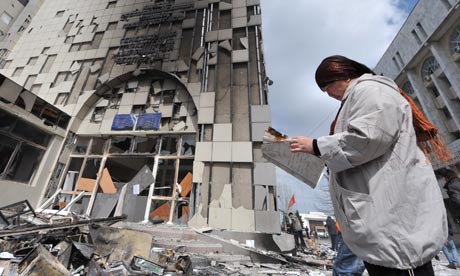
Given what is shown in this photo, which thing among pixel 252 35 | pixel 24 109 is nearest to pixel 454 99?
pixel 252 35

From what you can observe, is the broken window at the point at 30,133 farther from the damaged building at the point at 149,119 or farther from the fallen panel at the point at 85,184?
the fallen panel at the point at 85,184

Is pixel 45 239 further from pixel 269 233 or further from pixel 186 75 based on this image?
pixel 186 75

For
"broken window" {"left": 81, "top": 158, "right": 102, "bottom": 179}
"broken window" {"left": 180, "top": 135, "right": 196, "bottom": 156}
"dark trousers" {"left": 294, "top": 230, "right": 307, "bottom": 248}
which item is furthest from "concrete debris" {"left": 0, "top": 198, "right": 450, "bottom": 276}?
"dark trousers" {"left": 294, "top": 230, "right": 307, "bottom": 248}

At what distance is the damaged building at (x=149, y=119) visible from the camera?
726cm

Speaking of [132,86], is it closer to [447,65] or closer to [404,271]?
[404,271]

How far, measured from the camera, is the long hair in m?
1.40

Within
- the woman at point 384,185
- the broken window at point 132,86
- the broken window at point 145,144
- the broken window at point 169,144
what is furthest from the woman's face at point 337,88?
the broken window at point 132,86

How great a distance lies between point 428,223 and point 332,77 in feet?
3.16

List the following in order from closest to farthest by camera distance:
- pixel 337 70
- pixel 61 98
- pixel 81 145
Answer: pixel 337 70 → pixel 81 145 → pixel 61 98

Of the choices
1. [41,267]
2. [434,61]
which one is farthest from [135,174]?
[434,61]

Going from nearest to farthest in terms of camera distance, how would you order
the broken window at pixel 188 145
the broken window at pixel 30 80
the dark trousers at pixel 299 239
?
1. the broken window at pixel 188 145
2. the dark trousers at pixel 299 239
3. the broken window at pixel 30 80

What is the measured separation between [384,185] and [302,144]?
0.45 meters

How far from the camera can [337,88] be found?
1428 millimetres

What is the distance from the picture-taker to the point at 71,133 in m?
9.58
